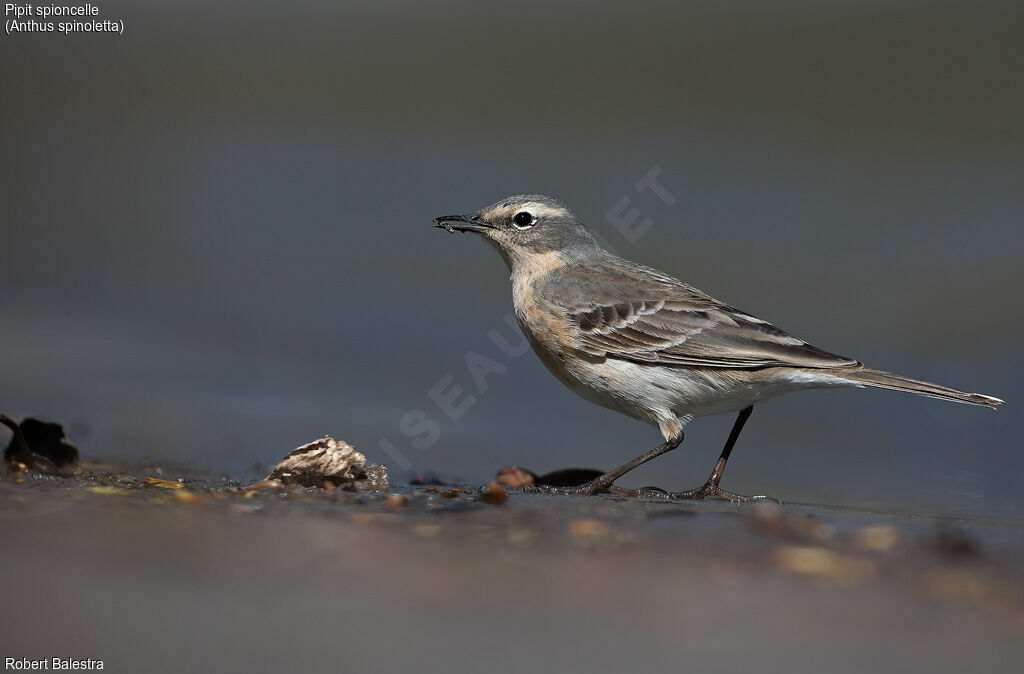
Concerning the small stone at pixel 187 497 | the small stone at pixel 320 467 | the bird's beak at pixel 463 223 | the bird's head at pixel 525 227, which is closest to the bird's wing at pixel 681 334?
the bird's head at pixel 525 227

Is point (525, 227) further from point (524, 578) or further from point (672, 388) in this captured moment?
point (524, 578)

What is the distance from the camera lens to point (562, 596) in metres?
3.97

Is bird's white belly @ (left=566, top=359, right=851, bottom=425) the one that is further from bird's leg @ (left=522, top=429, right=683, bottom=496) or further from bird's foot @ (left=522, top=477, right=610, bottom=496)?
bird's foot @ (left=522, top=477, right=610, bottom=496)

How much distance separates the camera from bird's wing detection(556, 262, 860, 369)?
6.45 metres

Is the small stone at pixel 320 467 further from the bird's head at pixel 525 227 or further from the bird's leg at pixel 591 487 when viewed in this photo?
the bird's head at pixel 525 227

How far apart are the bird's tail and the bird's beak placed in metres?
2.91

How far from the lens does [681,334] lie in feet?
22.2

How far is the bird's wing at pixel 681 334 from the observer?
6.45m

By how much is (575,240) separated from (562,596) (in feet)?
14.0

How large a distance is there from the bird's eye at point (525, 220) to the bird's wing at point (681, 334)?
2.91 feet

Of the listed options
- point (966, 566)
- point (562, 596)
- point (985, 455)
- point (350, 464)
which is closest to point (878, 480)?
point (985, 455)

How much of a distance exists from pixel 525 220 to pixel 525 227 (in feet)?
0.17

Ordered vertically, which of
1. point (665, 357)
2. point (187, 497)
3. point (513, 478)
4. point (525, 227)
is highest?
point (525, 227)

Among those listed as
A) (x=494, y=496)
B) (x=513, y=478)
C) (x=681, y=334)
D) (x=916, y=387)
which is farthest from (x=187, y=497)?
(x=916, y=387)
